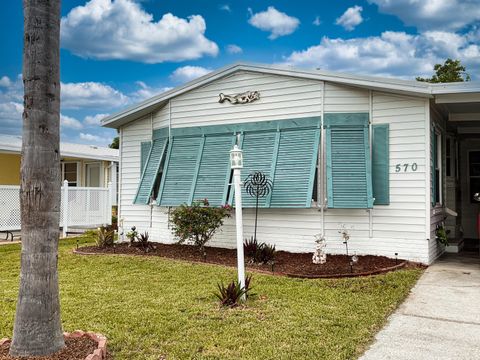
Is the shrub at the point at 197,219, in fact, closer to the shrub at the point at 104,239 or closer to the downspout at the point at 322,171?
the downspout at the point at 322,171

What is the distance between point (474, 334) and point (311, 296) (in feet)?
6.33

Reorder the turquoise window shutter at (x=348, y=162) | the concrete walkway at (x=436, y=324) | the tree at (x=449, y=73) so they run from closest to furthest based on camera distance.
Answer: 1. the concrete walkway at (x=436, y=324)
2. the turquoise window shutter at (x=348, y=162)
3. the tree at (x=449, y=73)

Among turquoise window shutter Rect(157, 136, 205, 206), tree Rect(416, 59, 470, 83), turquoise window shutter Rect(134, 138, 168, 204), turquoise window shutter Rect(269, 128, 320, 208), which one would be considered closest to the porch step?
turquoise window shutter Rect(269, 128, 320, 208)

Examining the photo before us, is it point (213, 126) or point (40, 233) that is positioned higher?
point (213, 126)

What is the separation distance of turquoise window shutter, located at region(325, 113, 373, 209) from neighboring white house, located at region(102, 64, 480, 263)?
0.02m

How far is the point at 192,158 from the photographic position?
9828mm

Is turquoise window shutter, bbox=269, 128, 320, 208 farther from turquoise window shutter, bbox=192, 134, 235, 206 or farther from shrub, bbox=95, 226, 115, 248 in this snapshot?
shrub, bbox=95, 226, 115, 248

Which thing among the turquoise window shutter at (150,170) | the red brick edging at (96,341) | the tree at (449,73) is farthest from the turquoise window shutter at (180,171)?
the tree at (449,73)

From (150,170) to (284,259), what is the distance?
4.09 m

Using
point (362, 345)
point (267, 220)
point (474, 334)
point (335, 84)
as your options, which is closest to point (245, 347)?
point (362, 345)

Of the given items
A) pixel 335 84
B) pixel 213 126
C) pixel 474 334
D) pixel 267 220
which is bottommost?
pixel 474 334

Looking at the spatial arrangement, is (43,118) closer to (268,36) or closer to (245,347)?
(245,347)

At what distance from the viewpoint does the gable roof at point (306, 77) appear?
7.30 metres

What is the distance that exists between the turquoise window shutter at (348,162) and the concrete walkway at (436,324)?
6.03 ft
